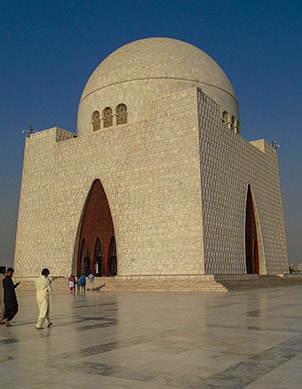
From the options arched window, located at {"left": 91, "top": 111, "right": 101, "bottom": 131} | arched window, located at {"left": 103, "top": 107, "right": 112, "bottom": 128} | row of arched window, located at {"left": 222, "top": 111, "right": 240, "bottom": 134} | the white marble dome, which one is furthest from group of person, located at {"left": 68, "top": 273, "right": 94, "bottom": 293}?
row of arched window, located at {"left": 222, "top": 111, "right": 240, "bottom": 134}

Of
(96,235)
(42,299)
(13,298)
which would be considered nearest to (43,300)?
(42,299)

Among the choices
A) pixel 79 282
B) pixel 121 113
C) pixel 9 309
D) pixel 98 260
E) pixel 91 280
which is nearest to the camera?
pixel 9 309

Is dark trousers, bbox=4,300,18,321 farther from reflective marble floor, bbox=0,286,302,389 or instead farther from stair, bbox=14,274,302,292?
stair, bbox=14,274,302,292

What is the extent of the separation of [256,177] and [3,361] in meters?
21.4

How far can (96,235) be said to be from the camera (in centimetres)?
2189

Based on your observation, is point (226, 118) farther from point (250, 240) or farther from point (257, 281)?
point (257, 281)

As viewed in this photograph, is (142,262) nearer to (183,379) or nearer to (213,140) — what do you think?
(213,140)

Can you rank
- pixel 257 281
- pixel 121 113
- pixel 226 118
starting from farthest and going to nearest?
pixel 226 118 < pixel 121 113 < pixel 257 281

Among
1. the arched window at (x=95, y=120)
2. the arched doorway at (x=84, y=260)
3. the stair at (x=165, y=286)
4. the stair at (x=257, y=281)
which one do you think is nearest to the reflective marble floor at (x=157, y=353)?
the stair at (x=165, y=286)

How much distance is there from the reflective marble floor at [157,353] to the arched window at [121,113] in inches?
664

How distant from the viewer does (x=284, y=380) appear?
10.6ft

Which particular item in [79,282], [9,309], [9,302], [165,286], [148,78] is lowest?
[9,309]

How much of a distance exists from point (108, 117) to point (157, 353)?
20.3m

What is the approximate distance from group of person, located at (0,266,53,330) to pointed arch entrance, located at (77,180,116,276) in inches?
556
